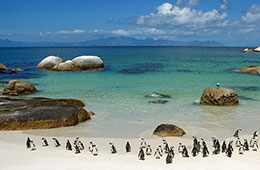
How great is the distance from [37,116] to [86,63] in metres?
28.7

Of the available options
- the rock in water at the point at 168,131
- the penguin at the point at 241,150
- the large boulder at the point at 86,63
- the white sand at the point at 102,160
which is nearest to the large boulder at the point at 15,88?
the white sand at the point at 102,160

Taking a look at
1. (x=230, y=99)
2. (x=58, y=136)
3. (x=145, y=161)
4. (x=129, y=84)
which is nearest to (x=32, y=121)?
(x=58, y=136)

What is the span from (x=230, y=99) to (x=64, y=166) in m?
12.8

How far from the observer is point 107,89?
26047mm

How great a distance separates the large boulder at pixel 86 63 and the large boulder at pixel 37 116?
26.1 m

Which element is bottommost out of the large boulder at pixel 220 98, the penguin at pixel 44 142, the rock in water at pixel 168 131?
the penguin at pixel 44 142

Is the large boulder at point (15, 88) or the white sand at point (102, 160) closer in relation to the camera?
the white sand at point (102, 160)

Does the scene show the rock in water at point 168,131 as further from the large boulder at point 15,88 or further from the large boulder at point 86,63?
the large boulder at point 86,63

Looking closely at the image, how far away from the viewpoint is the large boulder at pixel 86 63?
42.0 meters

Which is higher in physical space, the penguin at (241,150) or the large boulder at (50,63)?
the large boulder at (50,63)

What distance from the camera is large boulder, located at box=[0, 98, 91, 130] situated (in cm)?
1386

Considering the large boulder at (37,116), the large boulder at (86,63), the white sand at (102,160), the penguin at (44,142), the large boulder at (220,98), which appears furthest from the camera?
the large boulder at (86,63)

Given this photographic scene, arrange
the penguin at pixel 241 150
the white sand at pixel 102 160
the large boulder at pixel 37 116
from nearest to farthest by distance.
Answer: the white sand at pixel 102 160
the penguin at pixel 241 150
the large boulder at pixel 37 116

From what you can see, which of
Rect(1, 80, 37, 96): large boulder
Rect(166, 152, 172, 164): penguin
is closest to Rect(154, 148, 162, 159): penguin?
Rect(166, 152, 172, 164): penguin
